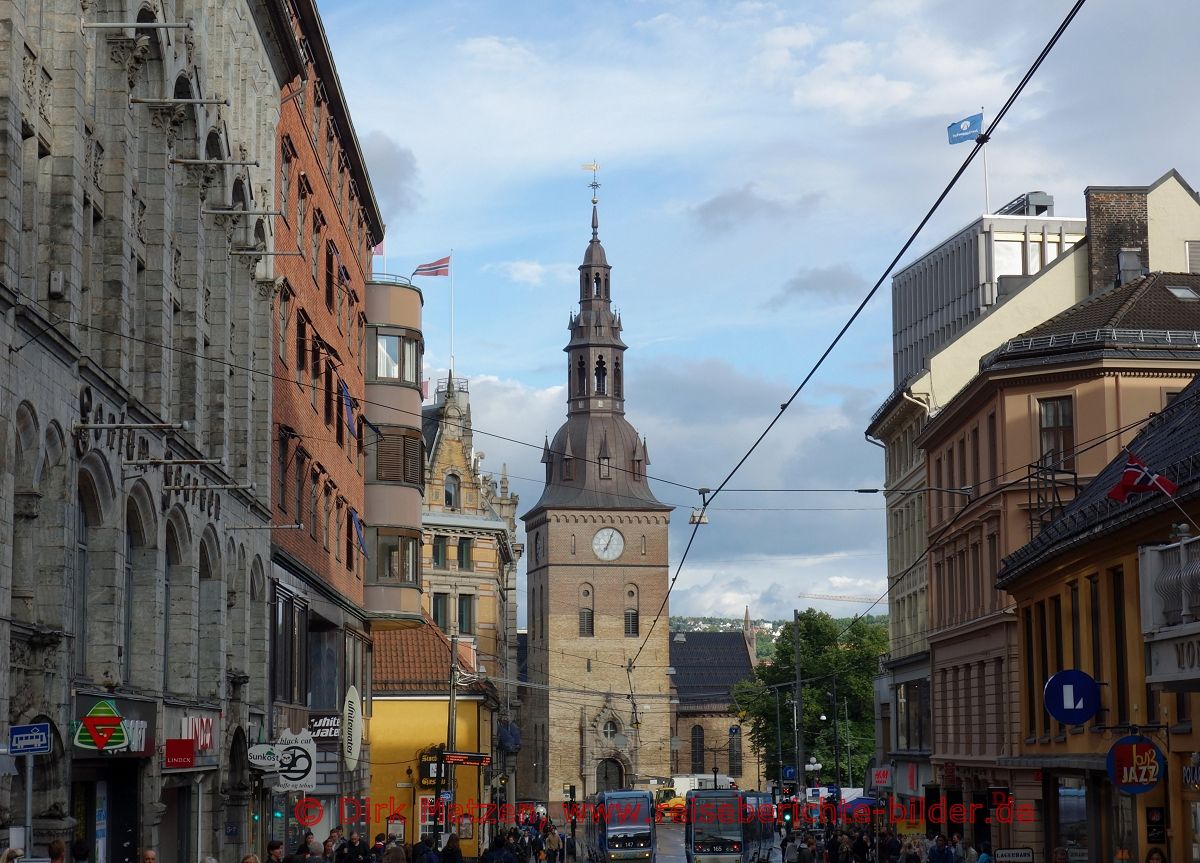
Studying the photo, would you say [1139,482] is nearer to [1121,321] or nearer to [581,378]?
[1121,321]

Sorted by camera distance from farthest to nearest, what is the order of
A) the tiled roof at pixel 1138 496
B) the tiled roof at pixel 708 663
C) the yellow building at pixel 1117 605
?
1. the tiled roof at pixel 708 663
2. the tiled roof at pixel 1138 496
3. the yellow building at pixel 1117 605

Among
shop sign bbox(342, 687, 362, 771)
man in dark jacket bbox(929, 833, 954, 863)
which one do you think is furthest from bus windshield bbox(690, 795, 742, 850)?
man in dark jacket bbox(929, 833, 954, 863)

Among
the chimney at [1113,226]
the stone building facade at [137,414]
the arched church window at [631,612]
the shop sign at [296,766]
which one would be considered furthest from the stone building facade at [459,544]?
the shop sign at [296,766]

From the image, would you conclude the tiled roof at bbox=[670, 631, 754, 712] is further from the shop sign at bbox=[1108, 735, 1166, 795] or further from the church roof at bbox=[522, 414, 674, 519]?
the shop sign at bbox=[1108, 735, 1166, 795]

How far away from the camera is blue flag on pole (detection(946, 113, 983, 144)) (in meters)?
45.7

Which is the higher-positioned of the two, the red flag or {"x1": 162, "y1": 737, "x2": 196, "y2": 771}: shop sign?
the red flag

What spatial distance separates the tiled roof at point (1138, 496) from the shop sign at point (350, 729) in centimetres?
1419

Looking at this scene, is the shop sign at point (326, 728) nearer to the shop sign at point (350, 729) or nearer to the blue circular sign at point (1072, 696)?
the shop sign at point (350, 729)

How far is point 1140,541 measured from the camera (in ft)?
82.4

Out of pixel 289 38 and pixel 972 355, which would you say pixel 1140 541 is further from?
pixel 972 355

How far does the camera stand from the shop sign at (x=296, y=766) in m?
28.3

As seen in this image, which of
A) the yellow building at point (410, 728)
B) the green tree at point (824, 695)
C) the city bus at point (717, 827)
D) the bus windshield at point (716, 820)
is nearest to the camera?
the yellow building at point (410, 728)

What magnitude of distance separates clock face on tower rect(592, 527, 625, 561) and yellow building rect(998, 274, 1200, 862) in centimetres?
9516

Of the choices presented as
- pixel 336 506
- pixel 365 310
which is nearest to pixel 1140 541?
pixel 336 506
